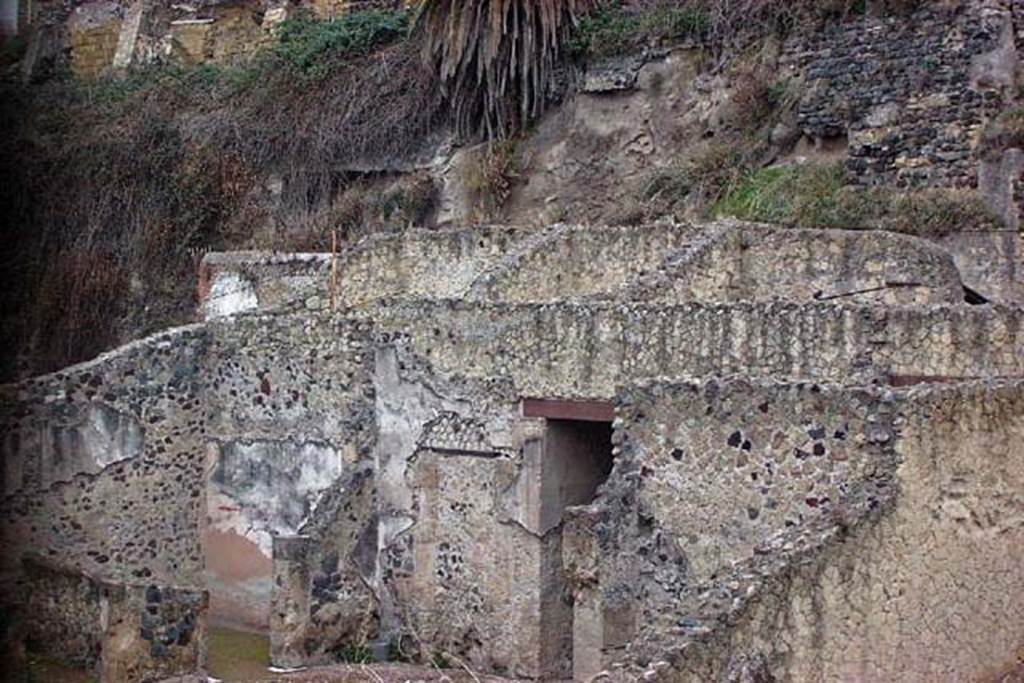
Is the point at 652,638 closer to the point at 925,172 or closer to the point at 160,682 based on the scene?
the point at 160,682

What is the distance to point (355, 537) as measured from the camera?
14.7 metres

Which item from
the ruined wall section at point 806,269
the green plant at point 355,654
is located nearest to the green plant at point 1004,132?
the ruined wall section at point 806,269

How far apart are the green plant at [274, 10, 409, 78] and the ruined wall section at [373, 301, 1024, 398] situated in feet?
48.0

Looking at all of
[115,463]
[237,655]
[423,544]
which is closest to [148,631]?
[237,655]

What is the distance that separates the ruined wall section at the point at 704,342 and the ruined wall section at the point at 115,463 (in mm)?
2711

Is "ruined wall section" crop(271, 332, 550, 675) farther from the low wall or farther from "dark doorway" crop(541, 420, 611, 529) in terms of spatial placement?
the low wall

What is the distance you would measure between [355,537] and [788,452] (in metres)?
5.17

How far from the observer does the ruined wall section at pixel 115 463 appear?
1529 cm

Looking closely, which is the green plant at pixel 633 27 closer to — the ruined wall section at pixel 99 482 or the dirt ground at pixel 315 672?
the ruined wall section at pixel 99 482

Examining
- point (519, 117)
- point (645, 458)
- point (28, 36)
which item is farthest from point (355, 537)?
point (28, 36)

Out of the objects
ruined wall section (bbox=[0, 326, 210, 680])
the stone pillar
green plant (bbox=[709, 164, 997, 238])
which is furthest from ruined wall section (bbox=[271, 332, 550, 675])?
green plant (bbox=[709, 164, 997, 238])

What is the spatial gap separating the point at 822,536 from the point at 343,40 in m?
20.8

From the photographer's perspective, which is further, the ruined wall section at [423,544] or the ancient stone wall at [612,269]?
the ancient stone wall at [612,269]

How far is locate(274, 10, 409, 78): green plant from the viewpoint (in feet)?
93.4
